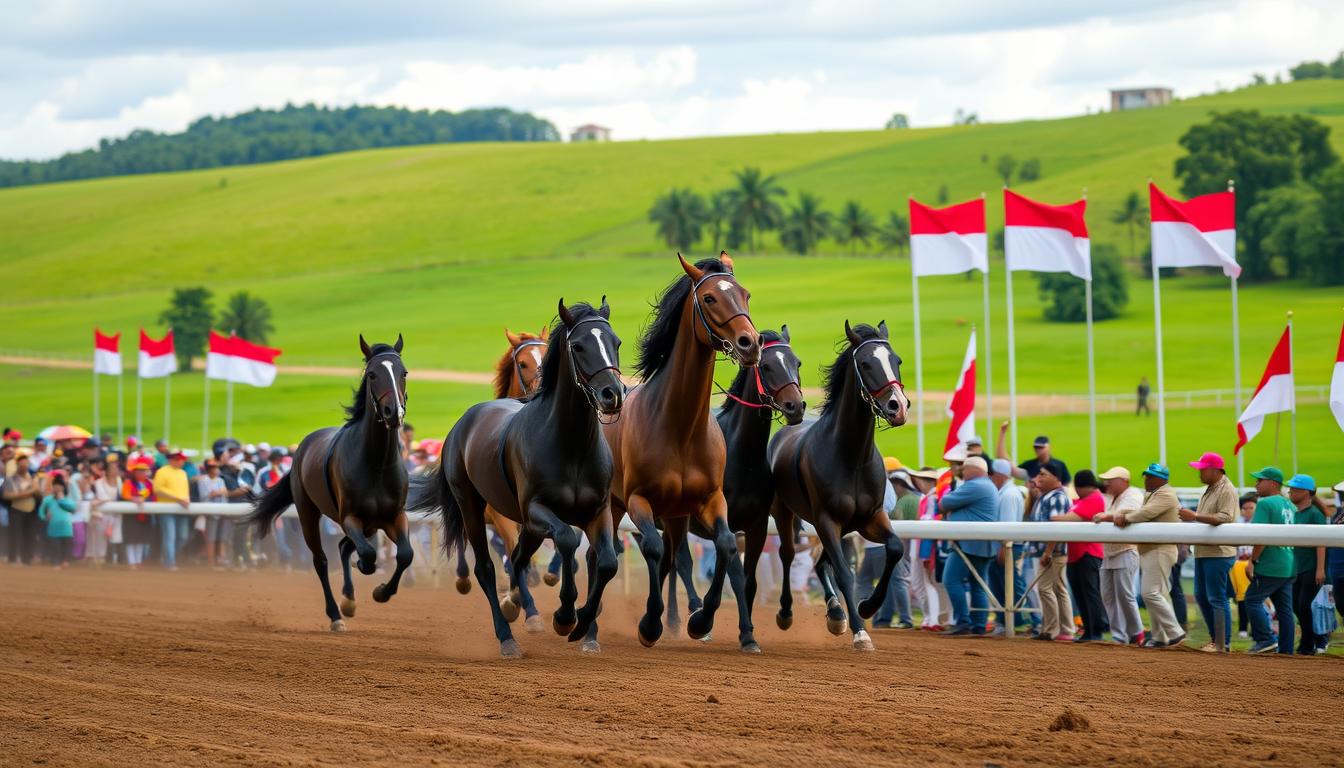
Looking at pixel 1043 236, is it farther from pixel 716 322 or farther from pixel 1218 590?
pixel 716 322

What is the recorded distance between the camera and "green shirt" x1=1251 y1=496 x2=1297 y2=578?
428 inches

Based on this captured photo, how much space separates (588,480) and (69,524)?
13.7m

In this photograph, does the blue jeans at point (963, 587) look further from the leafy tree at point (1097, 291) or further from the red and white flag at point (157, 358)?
the leafy tree at point (1097, 291)

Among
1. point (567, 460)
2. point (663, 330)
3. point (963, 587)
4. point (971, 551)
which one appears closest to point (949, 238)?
point (971, 551)

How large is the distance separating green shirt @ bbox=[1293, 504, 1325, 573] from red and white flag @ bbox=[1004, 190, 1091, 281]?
23.6 ft

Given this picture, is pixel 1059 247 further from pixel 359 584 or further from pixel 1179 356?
pixel 1179 356

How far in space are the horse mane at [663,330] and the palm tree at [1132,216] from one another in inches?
3195

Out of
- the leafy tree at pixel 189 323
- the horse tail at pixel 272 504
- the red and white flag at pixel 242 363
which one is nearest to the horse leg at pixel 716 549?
the horse tail at pixel 272 504

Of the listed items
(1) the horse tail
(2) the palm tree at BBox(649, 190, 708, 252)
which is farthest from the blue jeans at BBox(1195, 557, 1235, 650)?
(2) the palm tree at BBox(649, 190, 708, 252)

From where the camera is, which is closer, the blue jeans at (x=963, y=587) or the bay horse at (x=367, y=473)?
the bay horse at (x=367, y=473)

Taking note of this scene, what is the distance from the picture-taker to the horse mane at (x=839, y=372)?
11172 millimetres

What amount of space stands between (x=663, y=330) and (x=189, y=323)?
221 feet

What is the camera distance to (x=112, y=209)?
126 metres

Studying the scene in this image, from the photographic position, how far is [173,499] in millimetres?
20594
